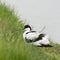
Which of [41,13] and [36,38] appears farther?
[41,13]

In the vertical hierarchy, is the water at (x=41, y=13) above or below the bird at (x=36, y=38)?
above

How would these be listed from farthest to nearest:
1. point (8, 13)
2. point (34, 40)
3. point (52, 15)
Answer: point (52, 15) → point (8, 13) → point (34, 40)

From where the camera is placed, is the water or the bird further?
the water

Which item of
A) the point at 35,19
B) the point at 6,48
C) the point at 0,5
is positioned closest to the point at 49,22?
the point at 35,19

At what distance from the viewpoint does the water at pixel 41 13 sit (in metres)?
11.7

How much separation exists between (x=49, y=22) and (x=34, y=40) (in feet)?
17.2

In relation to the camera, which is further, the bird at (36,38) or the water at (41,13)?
the water at (41,13)

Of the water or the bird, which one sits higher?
the water

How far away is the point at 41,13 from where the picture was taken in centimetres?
1412

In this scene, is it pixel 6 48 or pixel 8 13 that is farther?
pixel 8 13

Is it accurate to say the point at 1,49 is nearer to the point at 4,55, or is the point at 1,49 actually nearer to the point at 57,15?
the point at 4,55

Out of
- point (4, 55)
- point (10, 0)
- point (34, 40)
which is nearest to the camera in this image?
point (4, 55)

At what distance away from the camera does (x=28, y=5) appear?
48.0 feet

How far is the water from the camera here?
11.7 m
